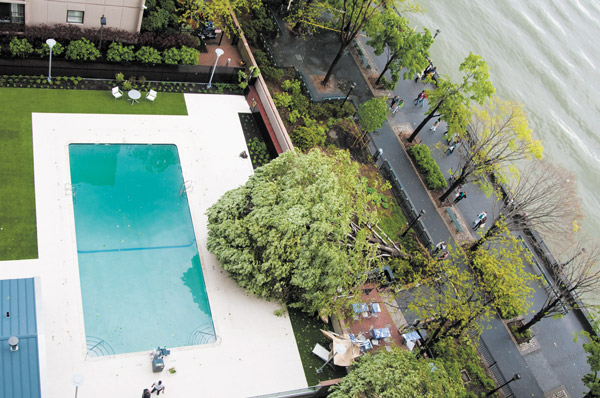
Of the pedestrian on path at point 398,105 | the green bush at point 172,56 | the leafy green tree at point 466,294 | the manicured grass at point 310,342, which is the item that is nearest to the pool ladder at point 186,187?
the green bush at point 172,56

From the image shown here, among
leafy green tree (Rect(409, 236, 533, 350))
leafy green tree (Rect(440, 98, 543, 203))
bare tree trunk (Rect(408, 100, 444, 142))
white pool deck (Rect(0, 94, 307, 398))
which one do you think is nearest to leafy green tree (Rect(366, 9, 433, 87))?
bare tree trunk (Rect(408, 100, 444, 142))

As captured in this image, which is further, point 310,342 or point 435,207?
point 435,207

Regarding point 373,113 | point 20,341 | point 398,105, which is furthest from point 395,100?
point 20,341

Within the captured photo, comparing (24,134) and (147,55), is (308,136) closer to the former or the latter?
(147,55)

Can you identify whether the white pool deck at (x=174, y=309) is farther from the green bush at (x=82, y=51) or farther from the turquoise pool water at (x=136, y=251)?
the green bush at (x=82, y=51)

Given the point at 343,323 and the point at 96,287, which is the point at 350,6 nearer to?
the point at 343,323

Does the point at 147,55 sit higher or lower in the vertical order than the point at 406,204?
higher

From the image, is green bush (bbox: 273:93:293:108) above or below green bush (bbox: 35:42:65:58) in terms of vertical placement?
below

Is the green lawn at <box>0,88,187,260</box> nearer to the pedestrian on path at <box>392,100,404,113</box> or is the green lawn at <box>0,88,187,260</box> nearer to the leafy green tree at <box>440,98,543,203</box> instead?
the pedestrian on path at <box>392,100,404,113</box>
